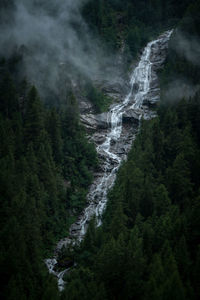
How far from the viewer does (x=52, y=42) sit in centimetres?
9731

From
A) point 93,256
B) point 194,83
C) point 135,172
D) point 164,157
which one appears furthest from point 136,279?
point 194,83

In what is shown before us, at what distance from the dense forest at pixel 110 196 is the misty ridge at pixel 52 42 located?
535 cm

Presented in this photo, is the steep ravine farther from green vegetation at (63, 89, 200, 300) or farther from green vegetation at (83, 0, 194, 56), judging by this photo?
green vegetation at (63, 89, 200, 300)

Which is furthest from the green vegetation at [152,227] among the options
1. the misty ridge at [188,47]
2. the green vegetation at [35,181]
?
the misty ridge at [188,47]

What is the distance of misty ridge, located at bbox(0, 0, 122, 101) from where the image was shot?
85.4 m

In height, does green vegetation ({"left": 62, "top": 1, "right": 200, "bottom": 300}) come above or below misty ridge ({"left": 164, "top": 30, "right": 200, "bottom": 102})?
below

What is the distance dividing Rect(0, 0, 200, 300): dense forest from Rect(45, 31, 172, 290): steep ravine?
7.40 ft

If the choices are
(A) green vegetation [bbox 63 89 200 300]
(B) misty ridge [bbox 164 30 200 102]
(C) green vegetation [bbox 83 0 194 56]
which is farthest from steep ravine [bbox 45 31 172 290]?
(B) misty ridge [bbox 164 30 200 102]

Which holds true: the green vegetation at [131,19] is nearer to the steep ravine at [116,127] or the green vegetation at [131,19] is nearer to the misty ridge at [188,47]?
the steep ravine at [116,127]

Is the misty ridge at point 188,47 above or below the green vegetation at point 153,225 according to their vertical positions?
above

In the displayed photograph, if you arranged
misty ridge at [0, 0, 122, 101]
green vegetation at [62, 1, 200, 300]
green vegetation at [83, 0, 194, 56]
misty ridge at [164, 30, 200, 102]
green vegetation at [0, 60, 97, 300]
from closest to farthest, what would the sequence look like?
green vegetation at [62, 1, 200, 300], green vegetation at [0, 60, 97, 300], misty ridge at [164, 30, 200, 102], misty ridge at [0, 0, 122, 101], green vegetation at [83, 0, 194, 56]

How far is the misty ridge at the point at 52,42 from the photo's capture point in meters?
85.4

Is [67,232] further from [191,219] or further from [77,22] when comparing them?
[77,22]

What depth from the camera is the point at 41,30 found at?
99.6 metres
